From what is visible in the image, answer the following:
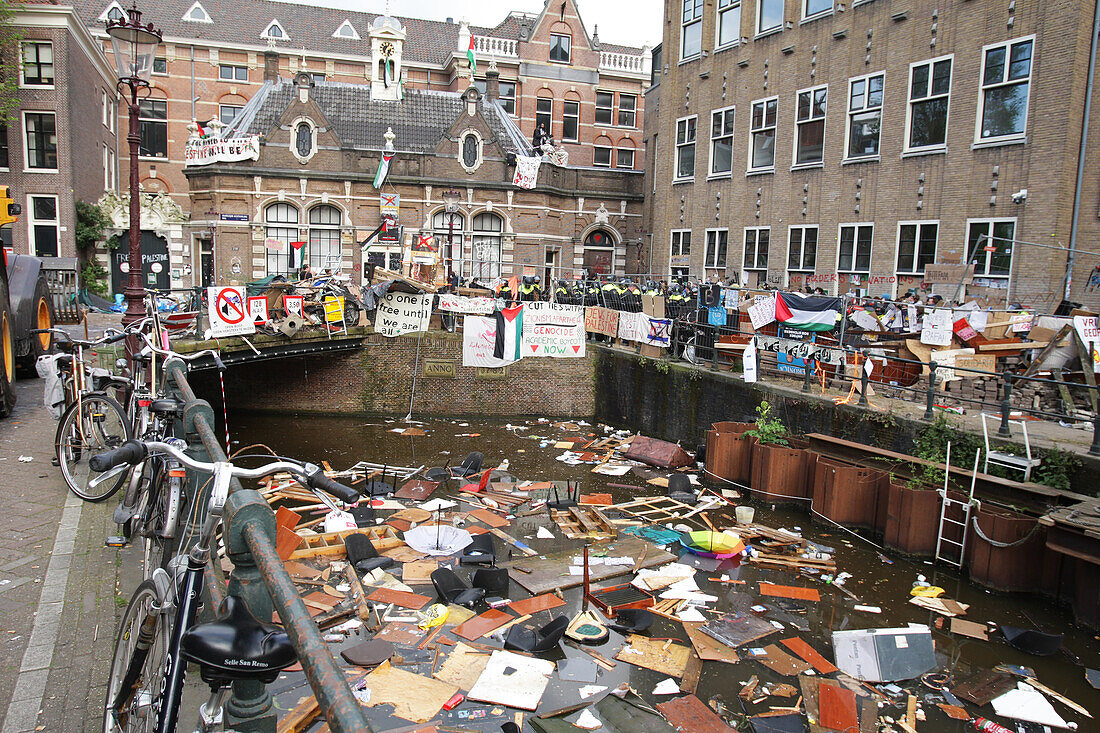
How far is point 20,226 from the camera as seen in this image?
31734 millimetres

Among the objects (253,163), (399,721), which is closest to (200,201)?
(253,163)

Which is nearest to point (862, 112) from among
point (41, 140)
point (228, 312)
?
point (228, 312)

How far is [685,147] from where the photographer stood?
94.7 ft

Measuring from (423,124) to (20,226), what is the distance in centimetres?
1884

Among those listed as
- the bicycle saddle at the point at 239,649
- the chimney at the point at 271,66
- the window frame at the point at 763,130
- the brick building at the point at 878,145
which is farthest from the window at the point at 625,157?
the bicycle saddle at the point at 239,649

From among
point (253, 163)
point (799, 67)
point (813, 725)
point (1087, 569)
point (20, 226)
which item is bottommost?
point (813, 725)

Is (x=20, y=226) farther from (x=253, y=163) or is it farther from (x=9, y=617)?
(x=9, y=617)

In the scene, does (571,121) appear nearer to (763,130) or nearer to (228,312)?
(763,130)

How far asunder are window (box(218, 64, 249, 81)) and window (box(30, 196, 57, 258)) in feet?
52.9

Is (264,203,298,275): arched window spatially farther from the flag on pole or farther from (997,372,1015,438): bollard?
(997,372,1015,438): bollard

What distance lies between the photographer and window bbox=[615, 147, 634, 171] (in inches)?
1771

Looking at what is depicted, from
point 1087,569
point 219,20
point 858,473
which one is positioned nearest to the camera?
point 1087,569

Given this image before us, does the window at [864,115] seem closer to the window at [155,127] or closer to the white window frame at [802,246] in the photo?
the white window frame at [802,246]

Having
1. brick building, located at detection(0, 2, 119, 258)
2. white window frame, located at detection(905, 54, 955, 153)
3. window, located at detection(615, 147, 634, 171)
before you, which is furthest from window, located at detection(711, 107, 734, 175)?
brick building, located at detection(0, 2, 119, 258)
